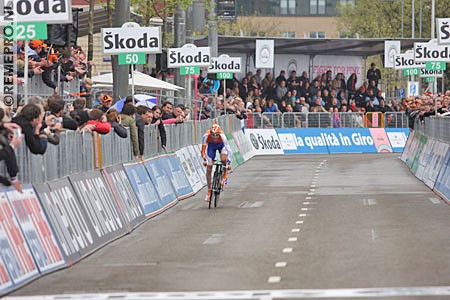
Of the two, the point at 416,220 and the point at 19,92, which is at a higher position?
the point at 19,92

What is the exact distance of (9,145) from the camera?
14219 millimetres

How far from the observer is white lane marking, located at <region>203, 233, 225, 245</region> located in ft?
60.7

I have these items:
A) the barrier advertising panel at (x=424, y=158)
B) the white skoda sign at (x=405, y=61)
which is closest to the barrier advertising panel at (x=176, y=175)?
the barrier advertising panel at (x=424, y=158)

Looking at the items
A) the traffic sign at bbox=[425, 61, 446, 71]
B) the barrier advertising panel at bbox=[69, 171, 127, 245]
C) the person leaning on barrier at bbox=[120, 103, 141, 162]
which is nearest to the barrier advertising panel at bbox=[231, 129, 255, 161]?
the traffic sign at bbox=[425, 61, 446, 71]

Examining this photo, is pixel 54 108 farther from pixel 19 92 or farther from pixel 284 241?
pixel 19 92

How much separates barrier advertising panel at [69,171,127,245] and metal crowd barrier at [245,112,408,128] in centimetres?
3384

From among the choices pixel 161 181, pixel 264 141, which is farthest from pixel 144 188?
pixel 264 141

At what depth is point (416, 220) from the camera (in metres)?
21.6

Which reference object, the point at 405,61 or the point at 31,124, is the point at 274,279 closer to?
the point at 31,124

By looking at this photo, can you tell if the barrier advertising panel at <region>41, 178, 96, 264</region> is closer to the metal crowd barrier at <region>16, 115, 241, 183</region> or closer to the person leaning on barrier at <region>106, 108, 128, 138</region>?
the metal crowd barrier at <region>16, 115, 241, 183</region>

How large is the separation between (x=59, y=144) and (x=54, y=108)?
1.77ft

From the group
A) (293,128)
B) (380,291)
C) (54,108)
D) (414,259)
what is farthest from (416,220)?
(293,128)

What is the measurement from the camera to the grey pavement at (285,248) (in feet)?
45.9

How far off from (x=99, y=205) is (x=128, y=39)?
9.13 metres
